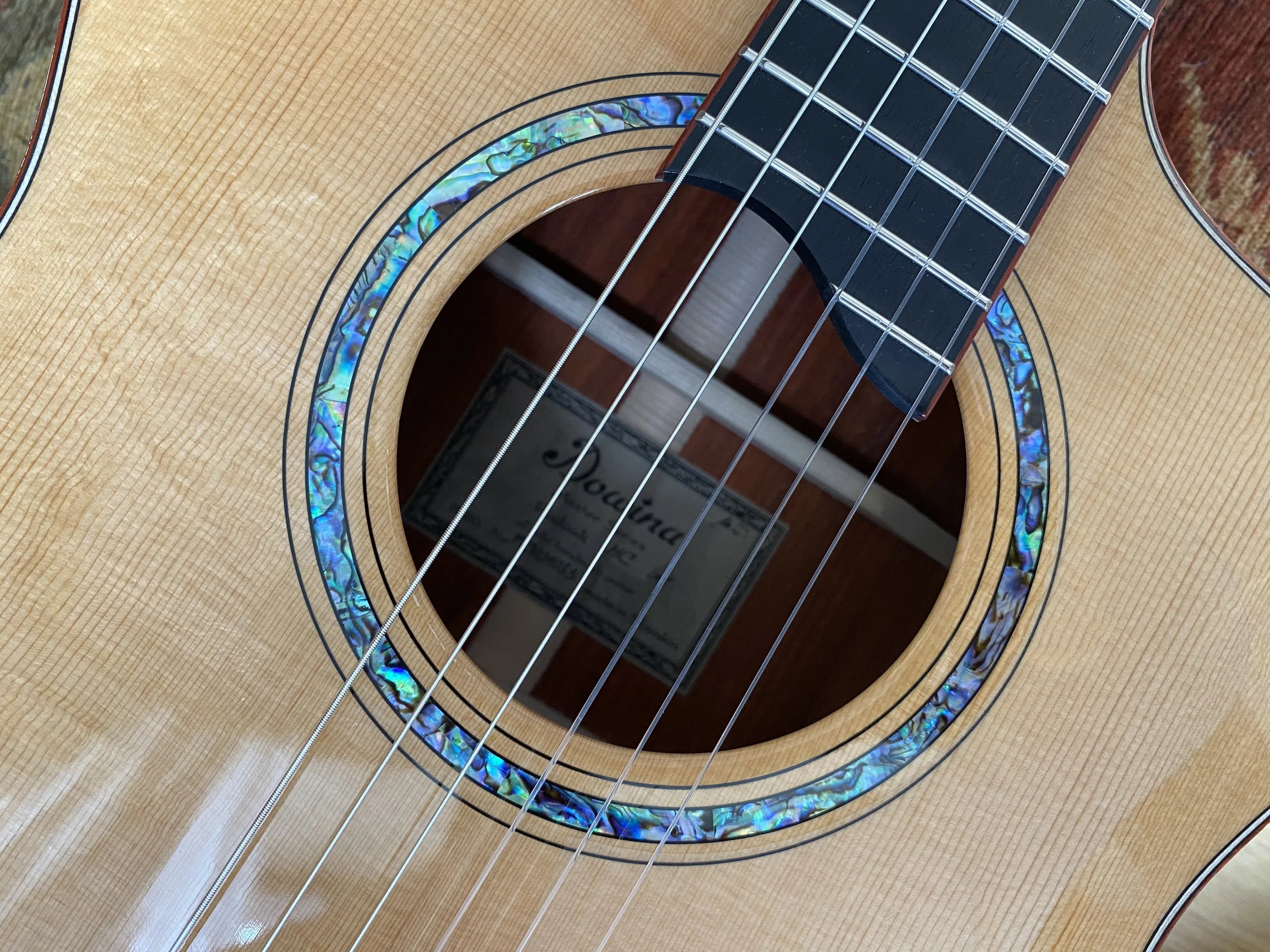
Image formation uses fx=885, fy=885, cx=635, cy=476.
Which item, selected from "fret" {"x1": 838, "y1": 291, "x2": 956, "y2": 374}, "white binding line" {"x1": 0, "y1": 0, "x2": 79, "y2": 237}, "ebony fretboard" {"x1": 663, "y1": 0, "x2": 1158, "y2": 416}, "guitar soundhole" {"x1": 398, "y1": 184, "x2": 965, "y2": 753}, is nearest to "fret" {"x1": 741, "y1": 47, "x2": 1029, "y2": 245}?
"ebony fretboard" {"x1": 663, "y1": 0, "x2": 1158, "y2": 416}

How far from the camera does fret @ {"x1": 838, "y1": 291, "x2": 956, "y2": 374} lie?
0.69m

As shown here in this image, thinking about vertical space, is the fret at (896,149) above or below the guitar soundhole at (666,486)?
above

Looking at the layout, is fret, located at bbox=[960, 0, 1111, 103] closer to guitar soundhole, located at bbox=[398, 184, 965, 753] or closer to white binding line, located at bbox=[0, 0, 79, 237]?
guitar soundhole, located at bbox=[398, 184, 965, 753]

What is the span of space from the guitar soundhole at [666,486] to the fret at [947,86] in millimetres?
264

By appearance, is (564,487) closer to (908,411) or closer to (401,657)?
(401,657)

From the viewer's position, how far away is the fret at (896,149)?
0.67 meters

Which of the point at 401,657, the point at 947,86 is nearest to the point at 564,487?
the point at 401,657

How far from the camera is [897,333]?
2.27ft

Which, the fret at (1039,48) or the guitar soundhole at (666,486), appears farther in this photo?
the guitar soundhole at (666,486)

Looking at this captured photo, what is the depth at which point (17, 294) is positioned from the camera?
0.62 metres

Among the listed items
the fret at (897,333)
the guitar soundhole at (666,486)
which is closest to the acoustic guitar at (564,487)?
the fret at (897,333)

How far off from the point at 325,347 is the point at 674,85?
0.34m

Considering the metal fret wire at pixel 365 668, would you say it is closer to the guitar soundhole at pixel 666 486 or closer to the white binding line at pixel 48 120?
the guitar soundhole at pixel 666 486

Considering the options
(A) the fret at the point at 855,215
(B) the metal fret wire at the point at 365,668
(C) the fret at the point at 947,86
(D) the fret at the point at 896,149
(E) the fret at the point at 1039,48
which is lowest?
(B) the metal fret wire at the point at 365,668
